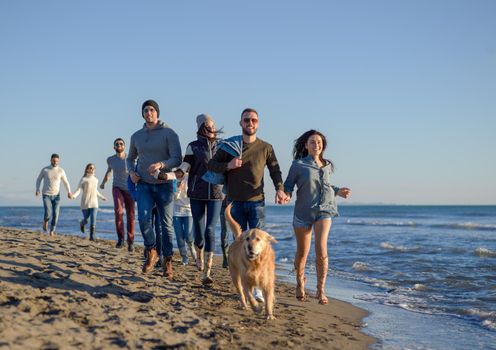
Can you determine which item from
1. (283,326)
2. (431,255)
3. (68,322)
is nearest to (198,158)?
(283,326)

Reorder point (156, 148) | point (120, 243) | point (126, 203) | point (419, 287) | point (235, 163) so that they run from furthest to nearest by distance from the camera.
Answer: point (120, 243) → point (126, 203) → point (419, 287) → point (156, 148) → point (235, 163)

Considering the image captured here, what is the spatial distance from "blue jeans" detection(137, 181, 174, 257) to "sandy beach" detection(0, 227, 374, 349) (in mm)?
514

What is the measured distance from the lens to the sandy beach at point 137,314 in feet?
11.8

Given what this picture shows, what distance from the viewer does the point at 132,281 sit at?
5625mm

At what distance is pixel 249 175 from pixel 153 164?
135 cm

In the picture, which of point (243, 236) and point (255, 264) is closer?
point (255, 264)

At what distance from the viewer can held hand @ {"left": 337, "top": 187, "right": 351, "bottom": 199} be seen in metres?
5.67

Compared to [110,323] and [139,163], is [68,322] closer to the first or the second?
[110,323]

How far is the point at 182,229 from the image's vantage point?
28.2ft

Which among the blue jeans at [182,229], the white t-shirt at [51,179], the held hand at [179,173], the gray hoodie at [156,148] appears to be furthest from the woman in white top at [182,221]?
the white t-shirt at [51,179]

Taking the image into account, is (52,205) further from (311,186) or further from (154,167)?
(311,186)

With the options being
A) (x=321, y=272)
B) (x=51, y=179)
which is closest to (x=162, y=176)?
(x=321, y=272)

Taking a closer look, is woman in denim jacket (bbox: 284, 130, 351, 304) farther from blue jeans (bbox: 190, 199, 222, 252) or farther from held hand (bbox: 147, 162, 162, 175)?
held hand (bbox: 147, 162, 162, 175)

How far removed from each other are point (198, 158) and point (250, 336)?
2877mm
